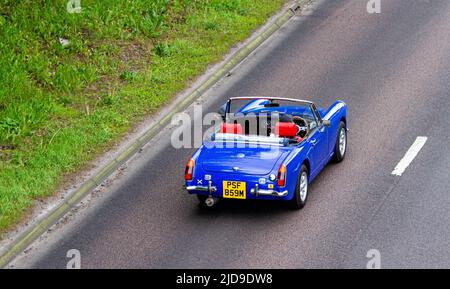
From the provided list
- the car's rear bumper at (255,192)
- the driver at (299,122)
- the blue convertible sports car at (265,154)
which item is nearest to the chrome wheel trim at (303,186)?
the blue convertible sports car at (265,154)

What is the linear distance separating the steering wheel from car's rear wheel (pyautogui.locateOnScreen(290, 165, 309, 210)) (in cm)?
90

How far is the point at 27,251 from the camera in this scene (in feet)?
47.6

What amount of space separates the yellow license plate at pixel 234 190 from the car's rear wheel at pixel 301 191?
920 mm

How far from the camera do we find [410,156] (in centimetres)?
1706

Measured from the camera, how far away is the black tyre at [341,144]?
16.9 m

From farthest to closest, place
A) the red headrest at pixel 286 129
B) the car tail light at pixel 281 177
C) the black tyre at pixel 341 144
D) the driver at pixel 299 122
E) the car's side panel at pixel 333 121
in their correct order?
the black tyre at pixel 341 144 < the car's side panel at pixel 333 121 < the driver at pixel 299 122 < the red headrest at pixel 286 129 < the car tail light at pixel 281 177

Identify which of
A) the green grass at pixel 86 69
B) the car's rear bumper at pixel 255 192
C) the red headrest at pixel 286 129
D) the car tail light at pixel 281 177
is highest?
the green grass at pixel 86 69

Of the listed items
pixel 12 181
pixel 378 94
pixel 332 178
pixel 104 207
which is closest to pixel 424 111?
pixel 378 94

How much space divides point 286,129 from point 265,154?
2.97 ft

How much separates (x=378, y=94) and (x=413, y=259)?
23.5 ft
